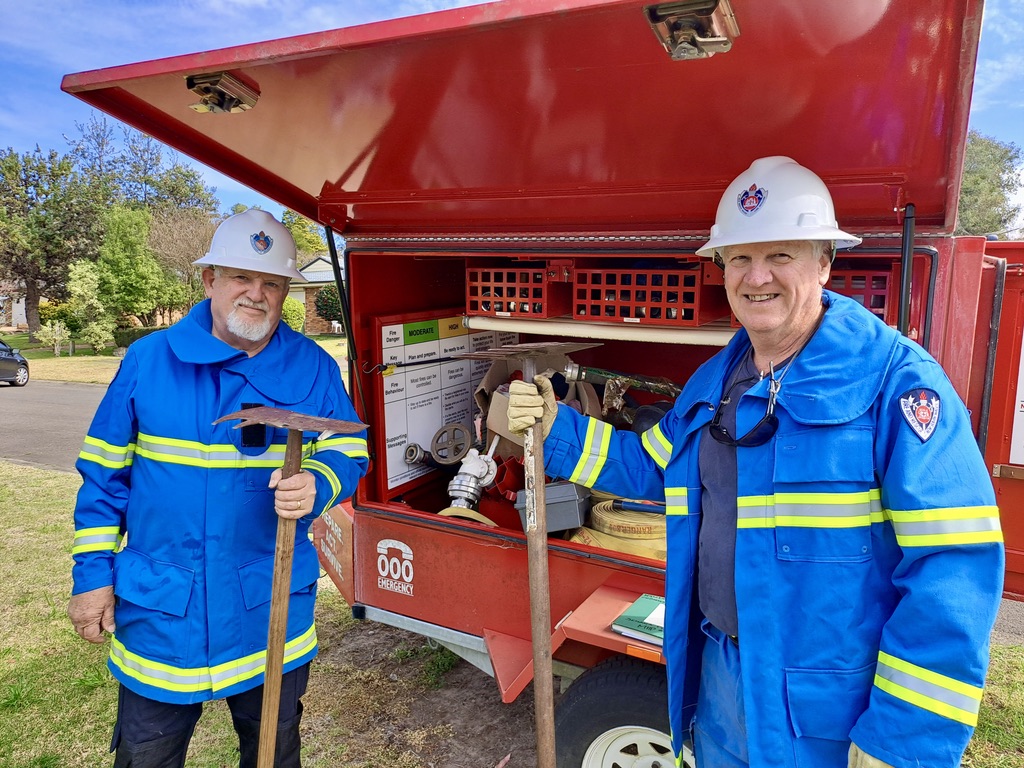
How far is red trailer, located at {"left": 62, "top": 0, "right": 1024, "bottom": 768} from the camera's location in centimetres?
153

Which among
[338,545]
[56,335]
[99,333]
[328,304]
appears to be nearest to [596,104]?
[338,545]

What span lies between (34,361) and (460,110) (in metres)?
26.1

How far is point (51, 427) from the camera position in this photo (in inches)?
432

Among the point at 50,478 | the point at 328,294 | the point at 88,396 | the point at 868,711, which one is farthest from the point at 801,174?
the point at 328,294

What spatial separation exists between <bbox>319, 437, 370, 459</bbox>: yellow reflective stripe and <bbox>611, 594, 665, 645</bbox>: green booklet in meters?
1.05

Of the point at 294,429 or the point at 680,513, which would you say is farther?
the point at 294,429

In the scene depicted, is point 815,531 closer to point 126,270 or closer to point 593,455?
point 593,455

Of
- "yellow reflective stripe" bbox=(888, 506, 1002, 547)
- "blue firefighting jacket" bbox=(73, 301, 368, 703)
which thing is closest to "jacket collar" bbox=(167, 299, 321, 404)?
"blue firefighting jacket" bbox=(73, 301, 368, 703)

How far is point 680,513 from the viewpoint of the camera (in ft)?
5.72

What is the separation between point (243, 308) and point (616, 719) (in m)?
1.93

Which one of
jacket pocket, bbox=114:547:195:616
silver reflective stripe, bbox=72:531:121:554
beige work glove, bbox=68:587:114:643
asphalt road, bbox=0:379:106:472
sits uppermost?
silver reflective stripe, bbox=72:531:121:554

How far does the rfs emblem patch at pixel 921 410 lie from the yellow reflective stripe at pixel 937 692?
457 millimetres

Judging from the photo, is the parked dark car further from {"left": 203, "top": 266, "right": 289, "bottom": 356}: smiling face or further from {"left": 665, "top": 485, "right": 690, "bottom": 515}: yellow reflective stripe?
{"left": 665, "top": 485, "right": 690, "bottom": 515}: yellow reflective stripe

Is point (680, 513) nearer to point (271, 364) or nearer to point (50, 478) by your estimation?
point (271, 364)
